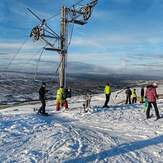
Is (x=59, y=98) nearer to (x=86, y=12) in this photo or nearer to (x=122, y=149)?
(x=86, y=12)

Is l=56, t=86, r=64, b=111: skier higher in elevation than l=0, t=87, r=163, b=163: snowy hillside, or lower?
higher

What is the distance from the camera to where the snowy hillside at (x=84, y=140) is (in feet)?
41.5

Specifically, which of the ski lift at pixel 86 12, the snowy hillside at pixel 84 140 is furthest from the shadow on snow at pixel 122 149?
the ski lift at pixel 86 12

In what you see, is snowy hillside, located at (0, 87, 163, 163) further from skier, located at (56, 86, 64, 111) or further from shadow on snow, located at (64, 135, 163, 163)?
skier, located at (56, 86, 64, 111)

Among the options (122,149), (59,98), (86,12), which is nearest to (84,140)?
(122,149)

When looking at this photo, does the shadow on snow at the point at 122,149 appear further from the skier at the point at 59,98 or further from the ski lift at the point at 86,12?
the ski lift at the point at 86,12

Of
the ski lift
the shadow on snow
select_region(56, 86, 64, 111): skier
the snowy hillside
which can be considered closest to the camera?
the shadow on snow

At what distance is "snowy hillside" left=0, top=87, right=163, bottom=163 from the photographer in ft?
41.5

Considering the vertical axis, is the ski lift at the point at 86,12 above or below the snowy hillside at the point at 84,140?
above

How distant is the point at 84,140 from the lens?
48.9 ft

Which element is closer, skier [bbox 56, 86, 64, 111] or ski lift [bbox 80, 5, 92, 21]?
skier [bbox 56, 86, 64, 111]

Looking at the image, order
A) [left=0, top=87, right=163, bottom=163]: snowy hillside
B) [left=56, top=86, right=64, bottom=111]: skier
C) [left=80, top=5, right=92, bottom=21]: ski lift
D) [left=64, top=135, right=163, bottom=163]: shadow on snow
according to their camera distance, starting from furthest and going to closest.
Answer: [left=80, top=5, right=92, bottom=21]: ski lift, [left=56, top=86, right=64, bottom=111]: skier, [left=0, top=87, right=163, bottom=163]: snowy hillside, [left=64, top=135, right=163, bottom=163]: shadow on snow

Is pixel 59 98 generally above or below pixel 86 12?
below

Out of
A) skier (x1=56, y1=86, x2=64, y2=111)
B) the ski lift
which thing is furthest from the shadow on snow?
the ski lift
